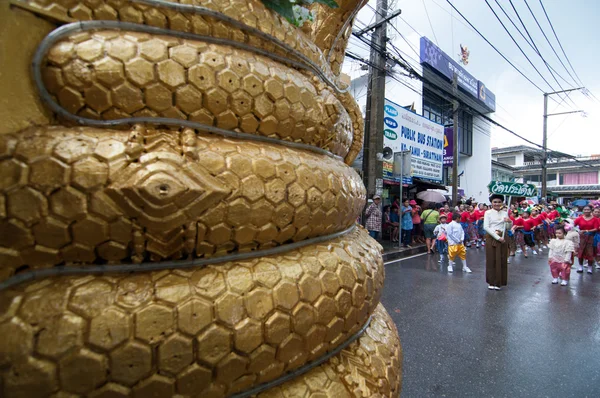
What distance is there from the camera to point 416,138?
1052cm

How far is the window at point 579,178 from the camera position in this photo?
30.1m

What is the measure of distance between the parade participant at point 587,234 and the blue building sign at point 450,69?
25.1 ft

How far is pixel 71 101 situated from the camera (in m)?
0.54

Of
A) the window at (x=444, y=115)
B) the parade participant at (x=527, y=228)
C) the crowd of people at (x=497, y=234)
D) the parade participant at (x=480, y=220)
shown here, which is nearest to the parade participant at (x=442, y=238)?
the crowd of people at (x=497, y=234)

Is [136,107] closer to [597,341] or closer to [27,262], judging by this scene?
[27,262]

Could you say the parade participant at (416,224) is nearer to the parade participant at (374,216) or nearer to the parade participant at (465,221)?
the parade participant at (465,221)

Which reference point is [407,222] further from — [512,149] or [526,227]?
[512,149]

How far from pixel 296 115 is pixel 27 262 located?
1.81ft

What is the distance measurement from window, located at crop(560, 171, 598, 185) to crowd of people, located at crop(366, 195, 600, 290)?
1110 inches

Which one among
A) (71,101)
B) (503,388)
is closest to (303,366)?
(71,101)

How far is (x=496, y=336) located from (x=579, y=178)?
124 feet

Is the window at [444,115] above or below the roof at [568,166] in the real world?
above

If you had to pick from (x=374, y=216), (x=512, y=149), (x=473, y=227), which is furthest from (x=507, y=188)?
(x=512, y=149)

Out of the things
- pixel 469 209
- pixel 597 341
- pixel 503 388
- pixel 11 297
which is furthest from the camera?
pixel 469 209
